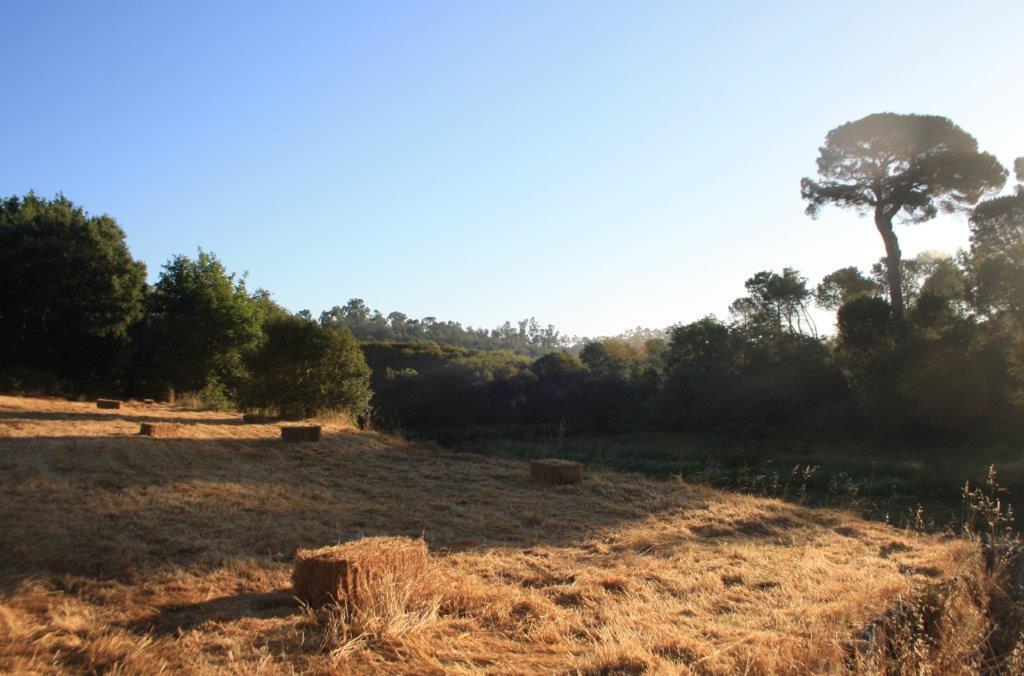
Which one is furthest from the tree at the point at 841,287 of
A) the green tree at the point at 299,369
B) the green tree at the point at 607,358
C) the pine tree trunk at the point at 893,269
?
the green tree at the point at 299,369

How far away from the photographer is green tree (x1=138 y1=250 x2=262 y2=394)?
18.1 metres

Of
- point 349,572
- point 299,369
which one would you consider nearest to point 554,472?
point 349,572

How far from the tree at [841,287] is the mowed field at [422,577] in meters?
29.8

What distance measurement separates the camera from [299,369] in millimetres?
15289

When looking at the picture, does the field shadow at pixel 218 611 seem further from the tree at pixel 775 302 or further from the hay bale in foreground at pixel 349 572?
the tree at pixel 775 302

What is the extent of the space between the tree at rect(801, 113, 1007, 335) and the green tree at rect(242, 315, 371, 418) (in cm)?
2340

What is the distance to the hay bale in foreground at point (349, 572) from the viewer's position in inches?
165

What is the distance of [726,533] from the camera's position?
7867 millimetres

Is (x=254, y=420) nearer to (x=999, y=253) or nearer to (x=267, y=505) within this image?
(x=267, y=505)

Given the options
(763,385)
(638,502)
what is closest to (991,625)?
(638,502)

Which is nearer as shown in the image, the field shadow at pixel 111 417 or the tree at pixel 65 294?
the field shadow at pixel 111 417

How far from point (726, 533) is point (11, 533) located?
740 centimetres

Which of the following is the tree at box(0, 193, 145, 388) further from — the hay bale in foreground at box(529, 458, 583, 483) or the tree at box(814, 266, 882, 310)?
the tree at box(814, 266, 882, 310)

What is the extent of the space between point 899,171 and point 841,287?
30.2 feet
